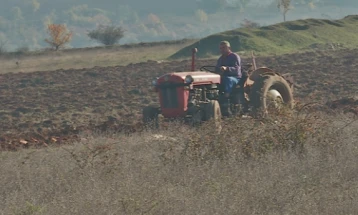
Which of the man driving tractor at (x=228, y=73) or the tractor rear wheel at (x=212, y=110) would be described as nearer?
the tractor rear wheel at (x=212, y=110)

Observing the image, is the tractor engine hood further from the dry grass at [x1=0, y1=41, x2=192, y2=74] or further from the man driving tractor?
the dry grass at [x1=0, y1=41, x2=192, y2=74]

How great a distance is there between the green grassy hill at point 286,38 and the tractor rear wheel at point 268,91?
1014 inches

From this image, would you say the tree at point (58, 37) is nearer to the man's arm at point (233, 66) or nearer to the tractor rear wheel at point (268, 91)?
the tractor rear wheel at point (268, 91)

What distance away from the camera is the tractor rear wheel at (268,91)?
1420 cm

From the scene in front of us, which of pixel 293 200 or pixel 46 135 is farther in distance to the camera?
pixel 46 135

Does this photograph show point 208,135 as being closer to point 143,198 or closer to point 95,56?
point 143,198

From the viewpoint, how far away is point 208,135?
9.84m

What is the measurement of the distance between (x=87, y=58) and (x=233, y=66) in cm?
3140

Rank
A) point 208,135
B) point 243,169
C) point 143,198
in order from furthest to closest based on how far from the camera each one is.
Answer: point 208,135, point 243,169, point 143,198

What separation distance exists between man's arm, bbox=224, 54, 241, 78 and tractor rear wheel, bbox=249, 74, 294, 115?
44 cm

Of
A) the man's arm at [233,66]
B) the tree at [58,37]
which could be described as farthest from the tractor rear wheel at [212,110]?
the tree at [58,37]

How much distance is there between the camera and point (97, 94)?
23797 mm

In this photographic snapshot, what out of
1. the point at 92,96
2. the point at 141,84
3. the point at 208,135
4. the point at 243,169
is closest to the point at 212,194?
the point at 243,169

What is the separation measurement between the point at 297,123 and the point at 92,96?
1380cm
